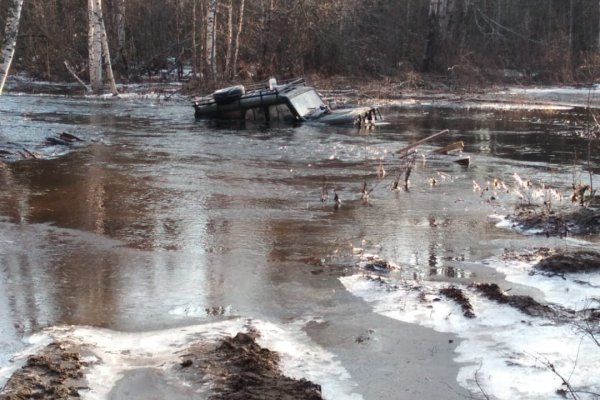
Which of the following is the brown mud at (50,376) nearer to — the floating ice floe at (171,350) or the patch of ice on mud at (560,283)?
the floating ice floe at (171,350)

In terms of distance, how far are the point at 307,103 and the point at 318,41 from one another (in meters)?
16.3

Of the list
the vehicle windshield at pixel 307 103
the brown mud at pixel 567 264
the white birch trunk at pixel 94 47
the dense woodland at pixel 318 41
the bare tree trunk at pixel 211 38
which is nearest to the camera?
the brown mud at pixel 567 264

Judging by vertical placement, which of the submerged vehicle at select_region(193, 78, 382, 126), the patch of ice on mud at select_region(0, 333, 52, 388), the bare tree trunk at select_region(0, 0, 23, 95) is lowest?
the patch of ice on mud at select_region(0, 333, 52, 388)

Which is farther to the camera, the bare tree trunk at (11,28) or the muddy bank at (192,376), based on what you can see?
the bare tree trunk at (11,28)

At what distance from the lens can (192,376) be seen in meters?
4.51

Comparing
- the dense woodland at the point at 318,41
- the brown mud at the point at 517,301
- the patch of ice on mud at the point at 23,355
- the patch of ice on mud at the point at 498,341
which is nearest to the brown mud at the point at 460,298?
the patch of ice on mud at the point at 498,341

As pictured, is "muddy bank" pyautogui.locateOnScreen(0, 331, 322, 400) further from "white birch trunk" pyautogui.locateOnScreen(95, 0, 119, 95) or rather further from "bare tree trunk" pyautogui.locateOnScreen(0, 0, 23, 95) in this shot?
"white birch trunk" pyautogui.locateOnScreen(95, 0, 119, 95)

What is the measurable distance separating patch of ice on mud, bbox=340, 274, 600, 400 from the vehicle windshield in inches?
477

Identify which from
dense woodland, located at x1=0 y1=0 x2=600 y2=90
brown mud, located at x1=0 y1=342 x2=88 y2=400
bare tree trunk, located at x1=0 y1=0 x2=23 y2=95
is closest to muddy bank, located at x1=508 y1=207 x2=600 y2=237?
brown mud, located at x1=0 y1=342 x2=88 y2=400

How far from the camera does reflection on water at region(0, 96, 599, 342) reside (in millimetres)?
6113

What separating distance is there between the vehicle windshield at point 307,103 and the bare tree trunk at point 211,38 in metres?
10.7

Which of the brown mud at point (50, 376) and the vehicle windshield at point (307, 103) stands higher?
the vehicle windshield at point (307, 103)

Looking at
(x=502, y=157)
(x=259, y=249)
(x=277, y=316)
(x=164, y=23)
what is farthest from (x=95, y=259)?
(x=164, y=23)

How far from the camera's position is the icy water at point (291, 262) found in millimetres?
4793
